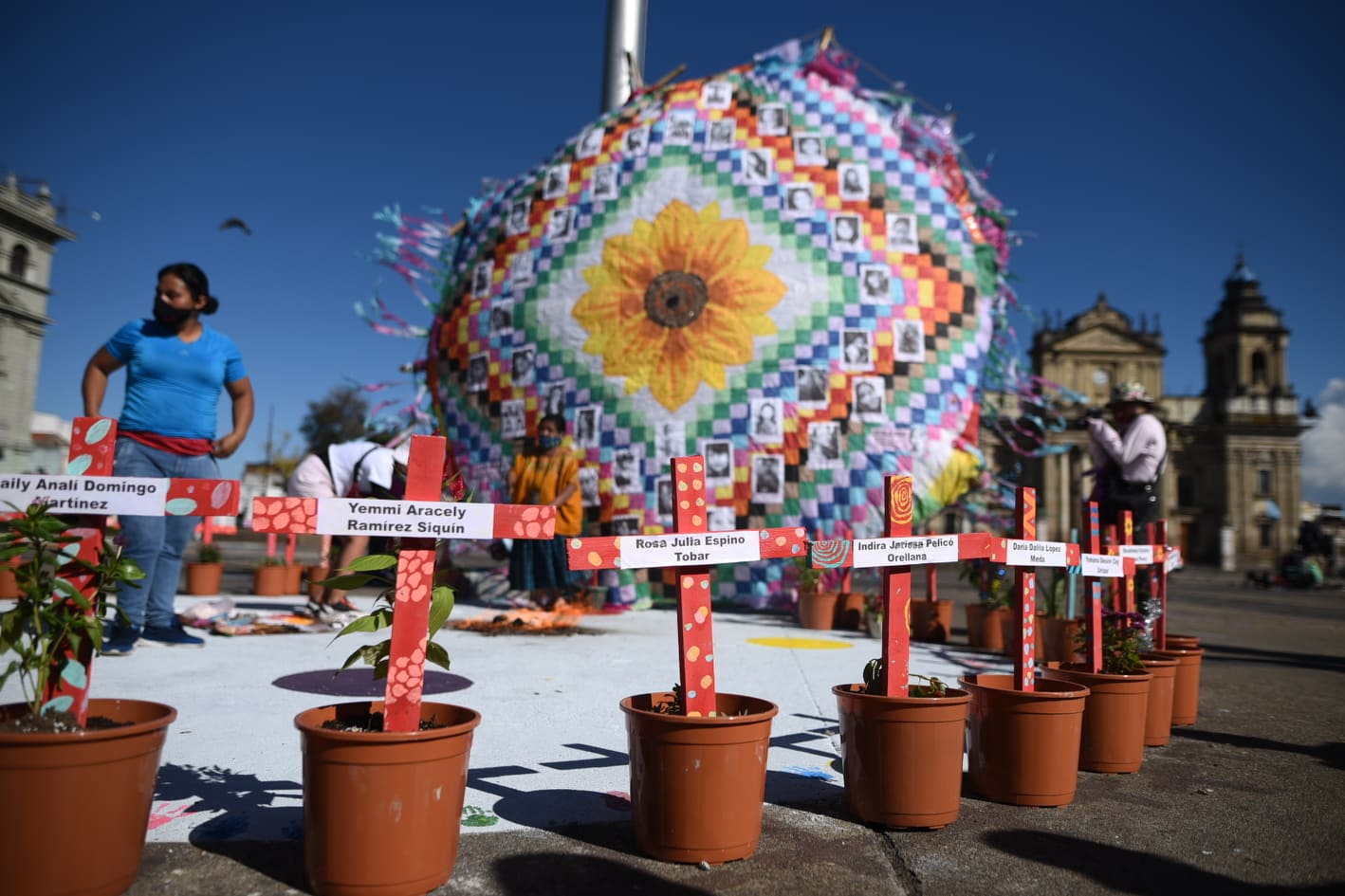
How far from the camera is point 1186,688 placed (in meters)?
4.00

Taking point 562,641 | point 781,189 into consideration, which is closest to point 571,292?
point 781,189

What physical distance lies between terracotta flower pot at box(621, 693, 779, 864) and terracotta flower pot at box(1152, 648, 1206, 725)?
8.67ft

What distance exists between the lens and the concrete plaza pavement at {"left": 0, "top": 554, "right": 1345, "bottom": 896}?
6.76 ft

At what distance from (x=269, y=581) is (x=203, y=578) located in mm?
590

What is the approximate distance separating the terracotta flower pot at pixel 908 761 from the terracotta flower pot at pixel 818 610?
4.96m

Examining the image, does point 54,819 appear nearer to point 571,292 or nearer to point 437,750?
point 437,750

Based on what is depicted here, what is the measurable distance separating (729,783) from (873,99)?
8.22m

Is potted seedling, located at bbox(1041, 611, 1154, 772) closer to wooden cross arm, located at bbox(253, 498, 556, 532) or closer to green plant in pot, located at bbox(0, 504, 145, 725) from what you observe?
wooden cross arm, located at bbox(253, 498, 556, 532)

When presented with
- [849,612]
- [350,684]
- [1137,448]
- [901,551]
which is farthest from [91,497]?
[849,612]

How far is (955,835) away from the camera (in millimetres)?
2428

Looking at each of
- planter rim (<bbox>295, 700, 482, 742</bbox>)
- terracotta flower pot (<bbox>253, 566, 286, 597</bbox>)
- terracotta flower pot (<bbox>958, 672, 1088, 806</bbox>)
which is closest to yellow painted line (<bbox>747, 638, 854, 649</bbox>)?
terracotta flower pot (<bbox>958, 672, 1088, 806</bbox>)

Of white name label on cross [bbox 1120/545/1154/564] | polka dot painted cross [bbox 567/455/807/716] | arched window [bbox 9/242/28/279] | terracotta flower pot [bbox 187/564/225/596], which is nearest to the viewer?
polka dot painted cross [bbox 567/455/807/716]

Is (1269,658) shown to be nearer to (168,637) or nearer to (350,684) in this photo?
(350,684)

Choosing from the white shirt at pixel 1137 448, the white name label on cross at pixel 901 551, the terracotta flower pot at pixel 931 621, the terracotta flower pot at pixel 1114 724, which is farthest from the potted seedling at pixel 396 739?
the terracotta flower pot at pixel 931 621
